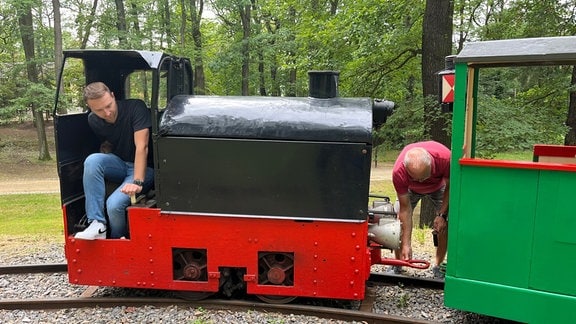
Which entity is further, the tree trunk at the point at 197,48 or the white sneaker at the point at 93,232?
the tree trunk at the point at 197,48

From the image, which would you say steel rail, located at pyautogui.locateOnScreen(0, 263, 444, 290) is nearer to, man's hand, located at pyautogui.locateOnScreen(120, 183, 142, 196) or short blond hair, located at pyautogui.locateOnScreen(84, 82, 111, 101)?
man's hand, located at pyautogui.locateOnScreen(120, 183, 142, 196)

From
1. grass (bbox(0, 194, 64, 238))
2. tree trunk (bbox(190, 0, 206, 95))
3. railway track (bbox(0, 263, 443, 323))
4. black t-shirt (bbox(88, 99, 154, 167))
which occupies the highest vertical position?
tree trunk (bbox(190, 0, 206, 95))

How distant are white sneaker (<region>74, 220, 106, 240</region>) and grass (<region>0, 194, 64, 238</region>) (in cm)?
341

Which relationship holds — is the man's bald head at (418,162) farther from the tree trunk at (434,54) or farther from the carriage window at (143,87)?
the tree trunk at (434,54)

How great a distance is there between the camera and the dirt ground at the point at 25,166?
15.9 metres

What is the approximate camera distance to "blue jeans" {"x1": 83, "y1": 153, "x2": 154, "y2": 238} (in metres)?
4.06

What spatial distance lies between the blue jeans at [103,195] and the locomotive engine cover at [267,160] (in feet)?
1.38

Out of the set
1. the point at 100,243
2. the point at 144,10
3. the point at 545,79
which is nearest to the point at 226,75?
the point at 144,10

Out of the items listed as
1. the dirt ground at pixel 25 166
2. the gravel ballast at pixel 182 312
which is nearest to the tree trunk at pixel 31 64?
the dirt ground at pixel 25 166

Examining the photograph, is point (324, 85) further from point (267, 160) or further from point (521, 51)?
point (521, 51)

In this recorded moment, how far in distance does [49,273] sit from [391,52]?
778 cm

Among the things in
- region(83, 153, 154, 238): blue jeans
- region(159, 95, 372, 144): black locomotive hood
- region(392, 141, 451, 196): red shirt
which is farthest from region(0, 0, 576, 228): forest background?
region(83, 153, 154, 238): blue jeans

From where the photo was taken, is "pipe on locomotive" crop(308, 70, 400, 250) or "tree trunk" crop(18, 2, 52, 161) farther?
"tree trunk" crop(18, 2, 52, 161)

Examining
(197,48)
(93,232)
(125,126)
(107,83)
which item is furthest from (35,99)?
(93,232)
